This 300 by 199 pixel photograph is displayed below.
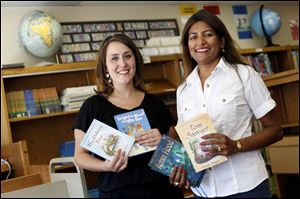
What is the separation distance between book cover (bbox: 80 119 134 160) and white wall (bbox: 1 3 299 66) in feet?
6.91

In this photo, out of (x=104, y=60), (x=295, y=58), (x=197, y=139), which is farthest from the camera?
(x=295, y=58)

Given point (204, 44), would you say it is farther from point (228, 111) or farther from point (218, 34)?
point (228, 111)

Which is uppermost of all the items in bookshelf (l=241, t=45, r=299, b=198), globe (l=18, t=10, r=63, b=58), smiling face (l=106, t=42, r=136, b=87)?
globe (l=18, t=10, r=63, b=58)

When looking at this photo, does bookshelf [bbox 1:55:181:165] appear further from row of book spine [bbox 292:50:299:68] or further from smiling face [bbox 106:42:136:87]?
row of book spine [bbox 292:50:299:68]

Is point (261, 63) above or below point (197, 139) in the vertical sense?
above

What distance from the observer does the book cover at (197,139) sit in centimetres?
136

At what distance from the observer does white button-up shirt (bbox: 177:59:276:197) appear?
54.6 inches

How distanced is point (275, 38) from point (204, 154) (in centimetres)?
411

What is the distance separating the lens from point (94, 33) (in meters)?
3.74

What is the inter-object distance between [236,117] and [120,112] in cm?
50

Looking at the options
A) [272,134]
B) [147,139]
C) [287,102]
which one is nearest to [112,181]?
[147,139]

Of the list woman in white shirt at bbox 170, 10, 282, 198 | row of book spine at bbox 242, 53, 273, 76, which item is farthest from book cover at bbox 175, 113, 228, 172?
row of book spine at bbox 242, 53, 273, 76

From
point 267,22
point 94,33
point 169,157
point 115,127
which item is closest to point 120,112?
point 115,127

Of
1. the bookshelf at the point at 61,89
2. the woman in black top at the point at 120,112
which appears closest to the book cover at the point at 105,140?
the woman in black top at the point at 120,112
